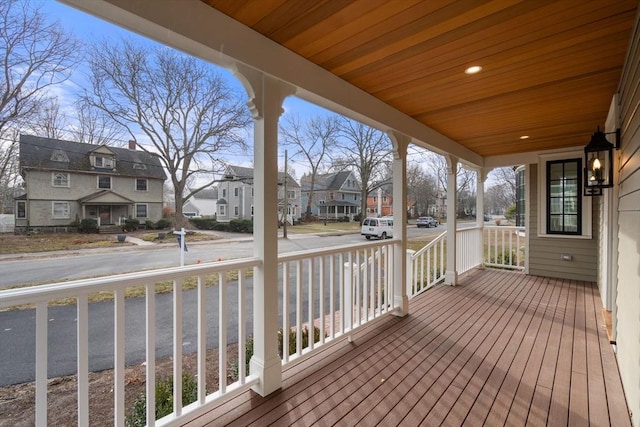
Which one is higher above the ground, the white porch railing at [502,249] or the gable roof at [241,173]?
the gable roof at [241,173]

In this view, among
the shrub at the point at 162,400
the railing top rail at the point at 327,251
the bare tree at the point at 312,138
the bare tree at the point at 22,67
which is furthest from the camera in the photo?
the bare tree at the point at 312,138

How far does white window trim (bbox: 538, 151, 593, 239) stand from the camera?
5.14 m

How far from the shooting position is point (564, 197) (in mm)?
5406

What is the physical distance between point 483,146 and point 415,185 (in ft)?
5.53

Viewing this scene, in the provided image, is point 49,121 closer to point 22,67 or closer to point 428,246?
point 22,67

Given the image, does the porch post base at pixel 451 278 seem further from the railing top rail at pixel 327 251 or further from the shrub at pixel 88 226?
the shrub at pixel 88 226

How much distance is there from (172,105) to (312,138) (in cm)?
154

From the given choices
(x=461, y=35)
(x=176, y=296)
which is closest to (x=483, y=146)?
(x=461, y=35)

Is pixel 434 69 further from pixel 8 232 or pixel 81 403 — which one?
pixel 81 403

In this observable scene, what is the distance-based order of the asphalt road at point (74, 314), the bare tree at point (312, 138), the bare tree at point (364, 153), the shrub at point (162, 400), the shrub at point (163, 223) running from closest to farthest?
the asphalt road at point (74, 314) → the shrub at point (163, 223) → the shrub at point (162, 400) → the bare tree at point (312, 138) → the bare tree at point (364, 153)

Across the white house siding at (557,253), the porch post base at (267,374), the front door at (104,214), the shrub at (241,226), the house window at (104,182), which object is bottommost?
the porch post base at (267,374)

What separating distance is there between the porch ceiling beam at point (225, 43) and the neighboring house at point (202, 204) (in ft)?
2.69

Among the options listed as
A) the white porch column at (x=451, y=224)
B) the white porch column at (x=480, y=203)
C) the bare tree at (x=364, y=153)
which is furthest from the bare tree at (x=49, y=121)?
the white porch column at (x=480, y=203)

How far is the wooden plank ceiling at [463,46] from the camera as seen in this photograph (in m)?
1.71
